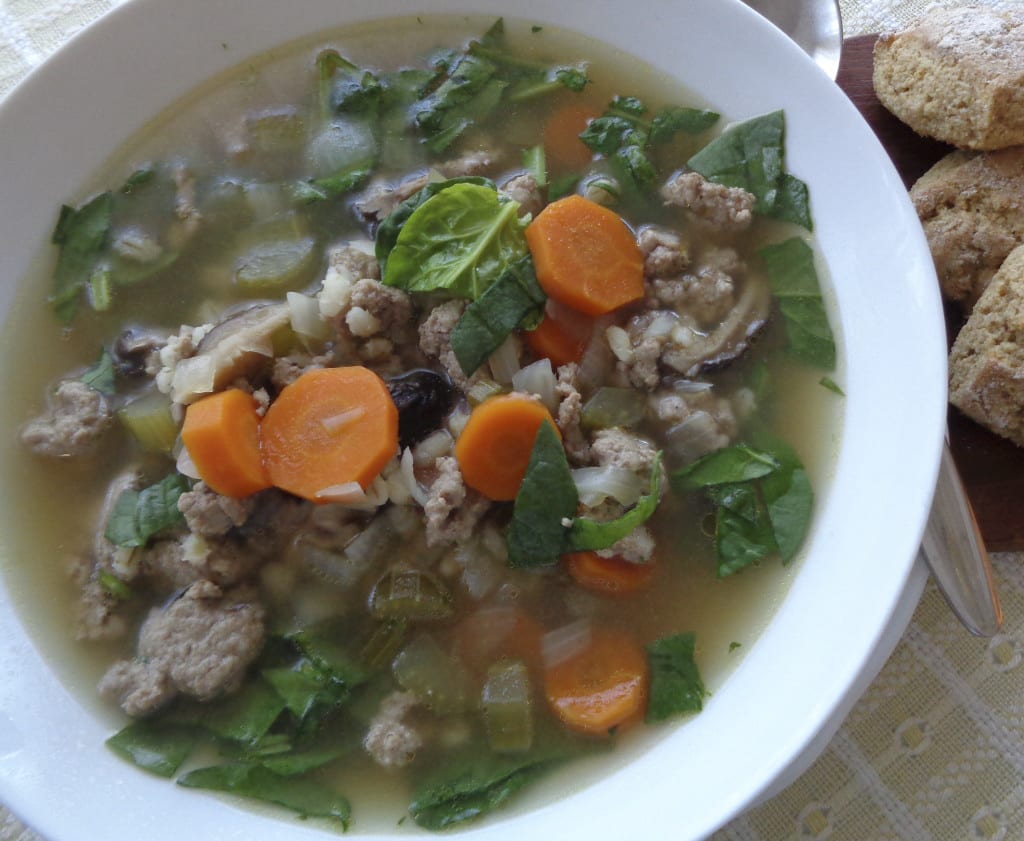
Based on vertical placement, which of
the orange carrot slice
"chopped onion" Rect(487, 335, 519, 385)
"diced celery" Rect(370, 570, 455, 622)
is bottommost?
"diced celery" Rect(370, 570, 455, 622)

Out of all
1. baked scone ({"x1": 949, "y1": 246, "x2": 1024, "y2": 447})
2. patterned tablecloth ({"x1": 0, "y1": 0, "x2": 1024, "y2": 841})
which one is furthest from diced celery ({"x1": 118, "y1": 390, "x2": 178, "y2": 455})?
baked scone ({"x1": 949, "y1": 246, "x2": 1024, "y2": 447})

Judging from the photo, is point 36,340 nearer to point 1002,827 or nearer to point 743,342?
point 743,342

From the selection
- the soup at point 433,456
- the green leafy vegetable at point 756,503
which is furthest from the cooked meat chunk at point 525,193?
the green leafy vegetable at point 756,503

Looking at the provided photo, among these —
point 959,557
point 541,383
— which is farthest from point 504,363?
point 959,557

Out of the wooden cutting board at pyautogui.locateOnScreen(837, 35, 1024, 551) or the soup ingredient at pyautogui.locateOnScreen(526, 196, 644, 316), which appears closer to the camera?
the soup ingredient at pyautogui.locateOnScreen(526, 196, 644, 316)

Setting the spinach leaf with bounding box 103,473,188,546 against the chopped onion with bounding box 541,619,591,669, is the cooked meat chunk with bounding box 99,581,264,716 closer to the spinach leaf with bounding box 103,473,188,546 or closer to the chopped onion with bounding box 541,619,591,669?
the spinach leaf with bounding box 103,473,188,546

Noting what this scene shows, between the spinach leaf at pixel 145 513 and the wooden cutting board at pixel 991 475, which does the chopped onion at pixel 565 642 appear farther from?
the wooden cutting board at pixel 991 475

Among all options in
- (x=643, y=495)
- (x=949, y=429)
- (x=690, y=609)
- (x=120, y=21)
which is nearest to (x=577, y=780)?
(x=690, y=609)
